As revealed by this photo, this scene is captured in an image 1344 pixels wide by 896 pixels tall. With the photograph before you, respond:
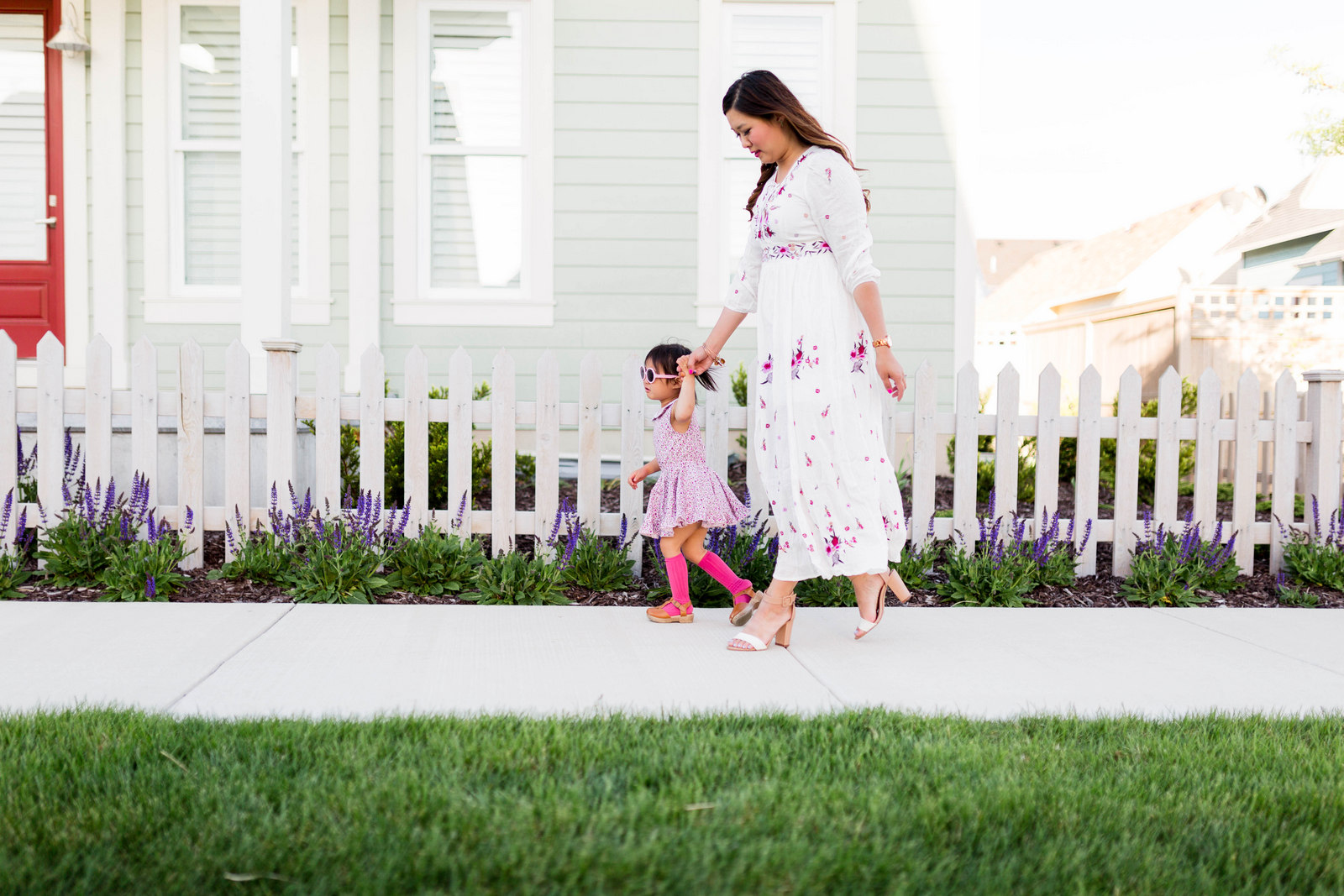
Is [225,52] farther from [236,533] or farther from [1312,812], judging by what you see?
[1312,812]

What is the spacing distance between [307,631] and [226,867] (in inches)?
77.2

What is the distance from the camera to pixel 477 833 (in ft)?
6.24

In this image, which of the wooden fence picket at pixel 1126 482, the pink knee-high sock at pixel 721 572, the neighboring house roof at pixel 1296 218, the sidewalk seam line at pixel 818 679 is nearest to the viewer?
the sidewalk seam line at pixel 818 679

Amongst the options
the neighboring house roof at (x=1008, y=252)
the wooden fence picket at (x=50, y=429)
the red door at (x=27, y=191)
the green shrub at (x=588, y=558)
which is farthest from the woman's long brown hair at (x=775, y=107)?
the neighboring house roof at (x=1008, y=252)

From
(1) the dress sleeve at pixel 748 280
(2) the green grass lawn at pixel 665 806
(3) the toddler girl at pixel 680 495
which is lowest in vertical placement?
(2) the green grass lawn at pixel 665 806

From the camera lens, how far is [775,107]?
338cm

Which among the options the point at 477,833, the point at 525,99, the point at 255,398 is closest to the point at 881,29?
the point at 525,99

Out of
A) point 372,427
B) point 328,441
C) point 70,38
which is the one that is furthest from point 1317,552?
point 70,38

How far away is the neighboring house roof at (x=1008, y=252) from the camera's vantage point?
→ 44531 millimetres

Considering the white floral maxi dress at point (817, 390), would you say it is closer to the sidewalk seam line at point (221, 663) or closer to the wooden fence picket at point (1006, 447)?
the wooden fence picket at point (1006, 447)

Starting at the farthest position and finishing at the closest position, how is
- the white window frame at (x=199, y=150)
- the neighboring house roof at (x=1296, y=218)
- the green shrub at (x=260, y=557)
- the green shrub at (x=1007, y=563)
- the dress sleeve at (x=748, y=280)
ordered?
the neighboring house roof at (x=1296, y=218)
the white window frame at (x=199, y=150)
the green shrub at (x=1007, y=563)
the green shrub at (x=260, y=557)
the dress sleeve at (x=748, y=280)

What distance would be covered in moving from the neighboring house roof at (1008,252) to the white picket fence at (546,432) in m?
41.0

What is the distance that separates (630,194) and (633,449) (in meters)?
3.27

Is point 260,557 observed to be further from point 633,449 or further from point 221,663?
point 633,449
